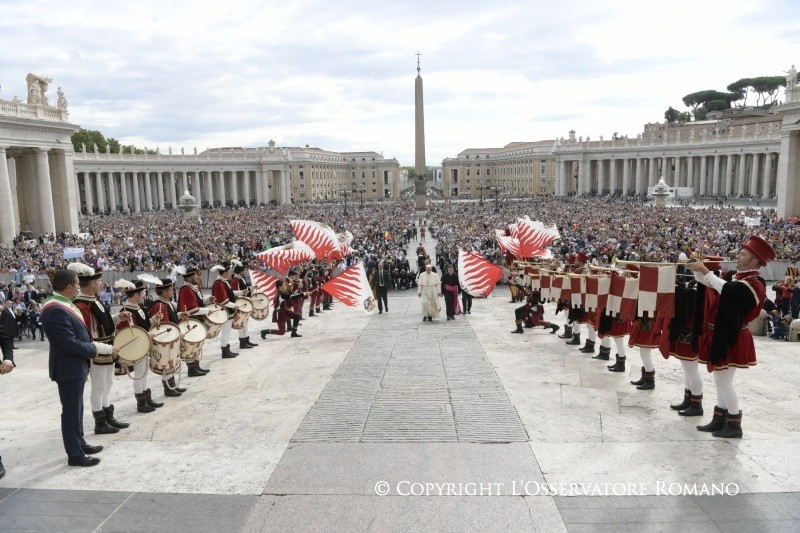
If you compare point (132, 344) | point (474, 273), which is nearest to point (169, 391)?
point (132, 344)

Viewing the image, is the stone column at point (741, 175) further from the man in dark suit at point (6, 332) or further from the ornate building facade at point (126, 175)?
the man in dark suit at point (6, 332)

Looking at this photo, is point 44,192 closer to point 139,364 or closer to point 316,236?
point 316,236

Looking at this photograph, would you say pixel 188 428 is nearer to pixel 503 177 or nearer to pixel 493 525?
pixel 493 525

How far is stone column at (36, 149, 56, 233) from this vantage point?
3822 cm

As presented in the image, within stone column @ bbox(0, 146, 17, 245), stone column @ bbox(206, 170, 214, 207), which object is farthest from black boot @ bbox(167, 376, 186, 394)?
stone column @ bbox(206, 170, 214, 207)

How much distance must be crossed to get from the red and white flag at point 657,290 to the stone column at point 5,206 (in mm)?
37857

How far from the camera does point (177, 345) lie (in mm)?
7352

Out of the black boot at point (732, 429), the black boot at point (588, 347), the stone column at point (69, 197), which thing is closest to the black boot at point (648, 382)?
the black boot at point (732, 429)

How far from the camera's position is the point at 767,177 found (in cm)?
6888

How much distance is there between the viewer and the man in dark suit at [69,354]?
5336mm

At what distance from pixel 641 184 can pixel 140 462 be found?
93.4 metres

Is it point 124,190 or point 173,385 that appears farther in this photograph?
point 124,190

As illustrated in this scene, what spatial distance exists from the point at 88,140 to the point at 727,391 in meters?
102

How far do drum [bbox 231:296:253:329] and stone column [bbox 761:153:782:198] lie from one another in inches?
2774
